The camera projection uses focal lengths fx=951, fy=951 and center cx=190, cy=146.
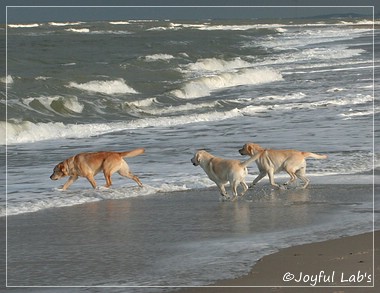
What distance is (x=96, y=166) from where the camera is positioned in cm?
1118

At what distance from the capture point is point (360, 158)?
13156 mm

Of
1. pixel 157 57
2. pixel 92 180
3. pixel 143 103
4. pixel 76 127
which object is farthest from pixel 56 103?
pixel 157 57

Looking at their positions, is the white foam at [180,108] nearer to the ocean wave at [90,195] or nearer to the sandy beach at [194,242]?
the ocean wave at [90,195]

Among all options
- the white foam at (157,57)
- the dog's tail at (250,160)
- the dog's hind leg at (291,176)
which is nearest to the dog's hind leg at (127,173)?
the dog's tail at (250,160)

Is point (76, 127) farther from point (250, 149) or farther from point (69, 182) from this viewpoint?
point (250, 149)

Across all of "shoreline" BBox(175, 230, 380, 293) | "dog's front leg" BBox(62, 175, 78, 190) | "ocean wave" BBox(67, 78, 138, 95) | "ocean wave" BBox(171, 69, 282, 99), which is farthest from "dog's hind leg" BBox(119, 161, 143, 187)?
A: "ocean wave" BBox(171, 69, 282, 99)

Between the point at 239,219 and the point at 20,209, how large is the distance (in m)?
2.39

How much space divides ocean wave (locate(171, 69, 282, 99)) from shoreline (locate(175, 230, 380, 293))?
2050 cm

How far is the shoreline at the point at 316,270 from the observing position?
21.2ft

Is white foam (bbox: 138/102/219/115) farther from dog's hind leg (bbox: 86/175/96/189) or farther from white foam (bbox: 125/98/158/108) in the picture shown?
dog's hind leg (bbox: 86/175/96/189)

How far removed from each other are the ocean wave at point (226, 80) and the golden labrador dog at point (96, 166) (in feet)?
55.3

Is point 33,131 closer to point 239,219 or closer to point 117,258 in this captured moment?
point 239,219

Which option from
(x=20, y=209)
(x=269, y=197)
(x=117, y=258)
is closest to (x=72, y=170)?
(x=20, y=209)

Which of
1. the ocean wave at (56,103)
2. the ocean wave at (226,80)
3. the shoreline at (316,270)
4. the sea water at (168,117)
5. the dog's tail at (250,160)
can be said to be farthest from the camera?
the ocean wave at (226,80)
